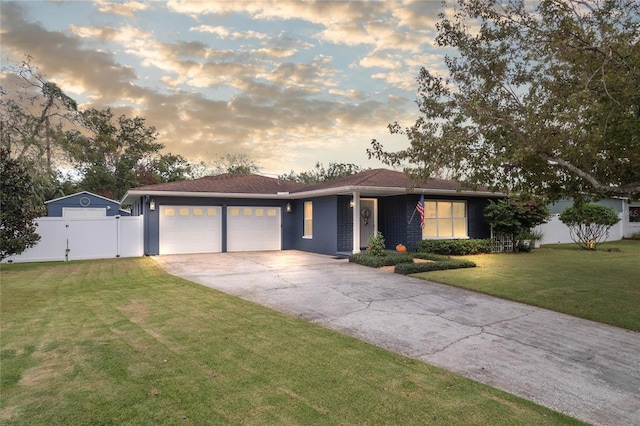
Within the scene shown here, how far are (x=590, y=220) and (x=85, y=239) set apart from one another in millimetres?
21796

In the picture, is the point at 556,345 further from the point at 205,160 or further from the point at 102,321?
the point at 205,160

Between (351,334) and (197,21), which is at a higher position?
(197,21)

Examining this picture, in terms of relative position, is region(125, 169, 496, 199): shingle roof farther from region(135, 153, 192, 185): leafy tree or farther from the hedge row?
region(135, 153, 192, 185): leafy tree

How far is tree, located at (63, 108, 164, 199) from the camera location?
30.6 m

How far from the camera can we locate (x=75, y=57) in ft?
48.1

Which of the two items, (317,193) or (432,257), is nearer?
(432,257)

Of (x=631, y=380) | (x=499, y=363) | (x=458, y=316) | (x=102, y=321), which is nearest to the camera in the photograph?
(x=631, y=380)

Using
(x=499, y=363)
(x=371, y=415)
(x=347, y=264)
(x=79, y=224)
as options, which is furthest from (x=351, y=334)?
(x=79, y=224)

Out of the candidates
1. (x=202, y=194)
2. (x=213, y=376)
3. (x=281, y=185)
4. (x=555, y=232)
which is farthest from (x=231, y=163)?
(x=213, y=376)

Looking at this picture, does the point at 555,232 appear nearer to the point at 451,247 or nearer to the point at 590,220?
the point at 590,220

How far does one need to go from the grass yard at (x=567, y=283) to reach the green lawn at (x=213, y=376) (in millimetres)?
4400

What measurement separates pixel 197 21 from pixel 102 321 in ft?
29.5

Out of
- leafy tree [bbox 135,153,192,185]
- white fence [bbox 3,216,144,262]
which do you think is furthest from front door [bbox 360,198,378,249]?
leafy tree [bbox 135,153,192,185]

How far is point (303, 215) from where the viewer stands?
17.4m
